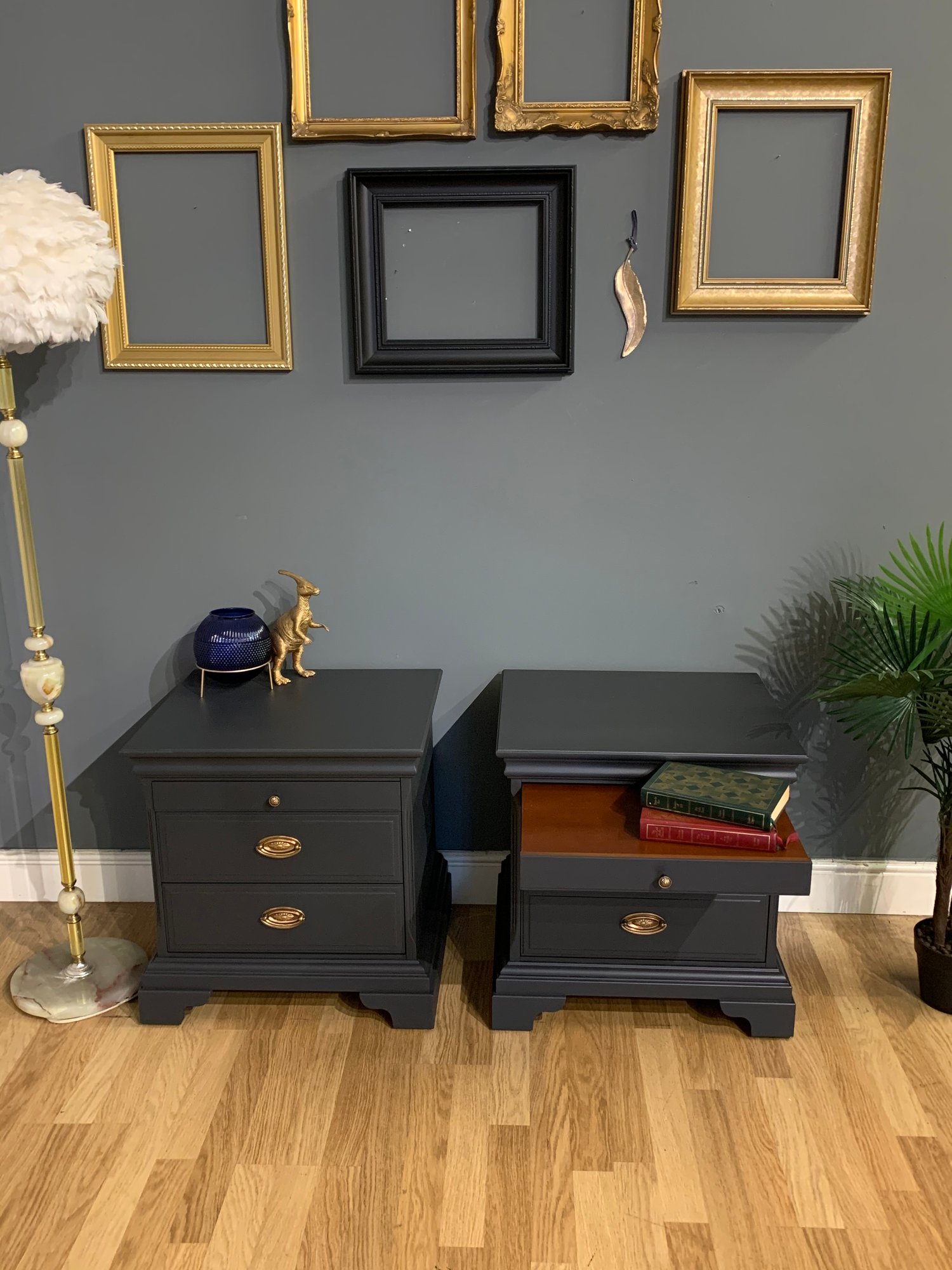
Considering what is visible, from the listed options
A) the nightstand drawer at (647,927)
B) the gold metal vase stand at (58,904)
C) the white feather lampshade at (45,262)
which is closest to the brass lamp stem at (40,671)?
the gold metal vase stand at (58,904)

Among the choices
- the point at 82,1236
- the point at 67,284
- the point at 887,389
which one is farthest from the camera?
the point at 887,389

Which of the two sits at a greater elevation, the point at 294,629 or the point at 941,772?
the point at 294,629

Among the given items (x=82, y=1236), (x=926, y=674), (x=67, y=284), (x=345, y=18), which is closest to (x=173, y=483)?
(x=67, y=284)

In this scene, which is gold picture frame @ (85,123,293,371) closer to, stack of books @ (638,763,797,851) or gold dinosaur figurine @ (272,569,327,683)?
gold dinosaur figurine @ (272,569,327,683)

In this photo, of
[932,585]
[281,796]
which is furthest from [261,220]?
[932,585]

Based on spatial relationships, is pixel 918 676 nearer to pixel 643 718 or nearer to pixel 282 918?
pixel 643 718

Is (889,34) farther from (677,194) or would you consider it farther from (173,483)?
(173,483)

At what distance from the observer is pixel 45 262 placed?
1750mm

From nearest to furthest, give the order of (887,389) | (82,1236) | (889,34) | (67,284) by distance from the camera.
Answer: (82,1236) < (67,284) < (889,34) < (887,389)

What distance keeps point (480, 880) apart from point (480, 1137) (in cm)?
77

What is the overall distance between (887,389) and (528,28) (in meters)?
1.03

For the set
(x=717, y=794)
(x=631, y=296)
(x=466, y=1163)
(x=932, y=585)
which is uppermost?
(x=631, y=296)

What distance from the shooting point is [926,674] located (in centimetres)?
190

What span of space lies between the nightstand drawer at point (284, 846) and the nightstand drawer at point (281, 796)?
0.7 inches
